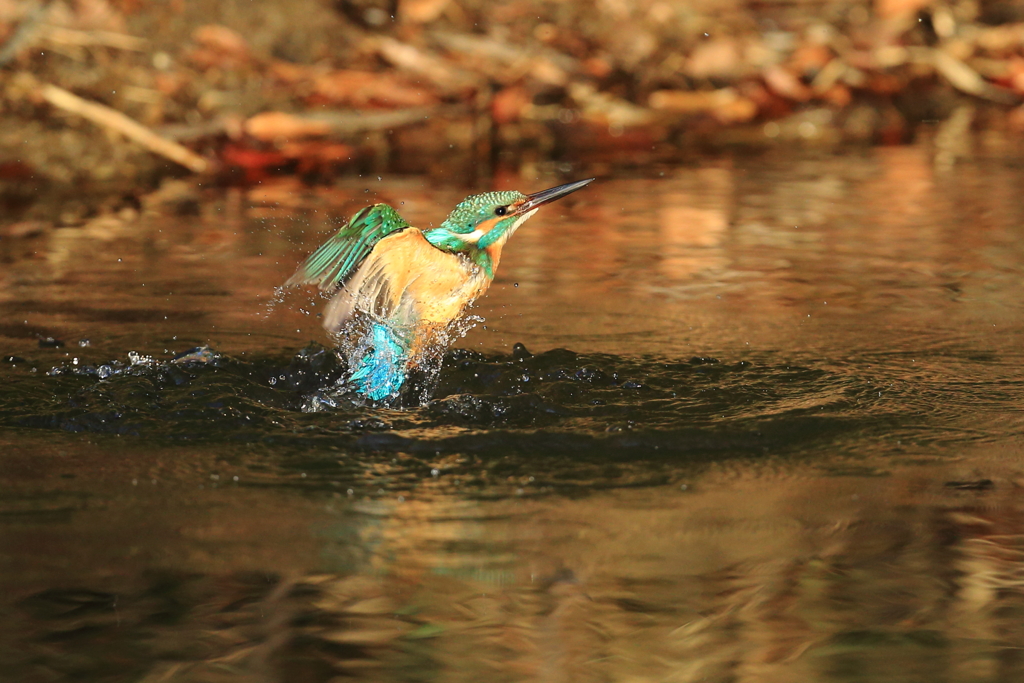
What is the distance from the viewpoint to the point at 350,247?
3662 mm

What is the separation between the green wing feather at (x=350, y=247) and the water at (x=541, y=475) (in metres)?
0.33

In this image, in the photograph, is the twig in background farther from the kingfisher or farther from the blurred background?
the kingfisher

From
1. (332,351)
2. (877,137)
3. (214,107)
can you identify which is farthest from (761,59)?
(332,351)

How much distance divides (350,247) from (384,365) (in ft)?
1.63

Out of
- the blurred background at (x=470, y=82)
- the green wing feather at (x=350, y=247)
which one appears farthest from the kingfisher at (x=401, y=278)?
the blurred background at (x=470, y=82)

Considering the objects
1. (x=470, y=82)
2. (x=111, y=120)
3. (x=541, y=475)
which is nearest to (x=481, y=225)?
(x=541, y=475)

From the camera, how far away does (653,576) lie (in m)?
2.60

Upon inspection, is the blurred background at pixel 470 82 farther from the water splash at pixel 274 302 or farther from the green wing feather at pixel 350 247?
the green wing feather at pixel 350 247

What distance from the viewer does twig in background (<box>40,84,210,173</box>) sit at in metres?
7.47

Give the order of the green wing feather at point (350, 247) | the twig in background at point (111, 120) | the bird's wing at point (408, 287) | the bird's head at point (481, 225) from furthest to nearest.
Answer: the twig in background at point (111, 120), the bird's head at point (481, 225), the bird's wing at point (408, 287), the green wing feather at point (350, 247)

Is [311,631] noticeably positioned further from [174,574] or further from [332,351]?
[332,351]

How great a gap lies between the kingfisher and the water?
160mm

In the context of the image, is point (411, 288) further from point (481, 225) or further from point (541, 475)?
point (541, 475)

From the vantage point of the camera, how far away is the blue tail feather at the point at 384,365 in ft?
13.2
